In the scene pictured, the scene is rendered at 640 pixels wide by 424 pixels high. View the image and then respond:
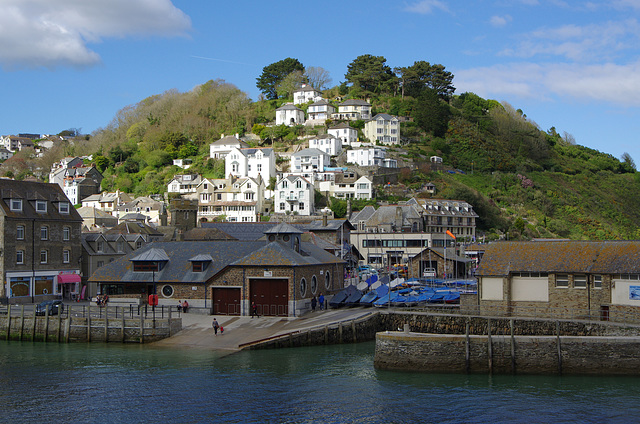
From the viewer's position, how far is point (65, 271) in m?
51.0

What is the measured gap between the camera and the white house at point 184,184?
111562 mm

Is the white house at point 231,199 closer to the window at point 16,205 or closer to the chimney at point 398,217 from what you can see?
the chimney at point 398,217

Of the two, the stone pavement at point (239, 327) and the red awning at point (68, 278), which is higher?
the red awning at point (68, 278)

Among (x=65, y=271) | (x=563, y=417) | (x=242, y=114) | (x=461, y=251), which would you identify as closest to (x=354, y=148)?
(x=242, y=114)

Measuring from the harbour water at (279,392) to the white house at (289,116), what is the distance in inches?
3909

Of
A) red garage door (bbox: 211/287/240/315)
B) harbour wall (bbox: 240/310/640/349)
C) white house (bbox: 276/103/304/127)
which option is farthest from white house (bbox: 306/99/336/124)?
harbour wall (bbox: 240/310/640/349)

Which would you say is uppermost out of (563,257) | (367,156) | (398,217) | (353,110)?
(353,110)

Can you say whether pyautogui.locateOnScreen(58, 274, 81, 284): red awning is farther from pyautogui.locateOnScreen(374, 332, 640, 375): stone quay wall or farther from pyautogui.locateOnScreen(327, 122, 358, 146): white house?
pyautogui.locateOnScreen(327, 122, 358, 146): white house

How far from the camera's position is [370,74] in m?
144

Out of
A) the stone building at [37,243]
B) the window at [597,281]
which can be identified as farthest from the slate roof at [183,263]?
the window at [597,281]

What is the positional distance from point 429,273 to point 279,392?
40.8m

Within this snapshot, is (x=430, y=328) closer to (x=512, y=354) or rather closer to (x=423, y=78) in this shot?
(x=512, y=354)

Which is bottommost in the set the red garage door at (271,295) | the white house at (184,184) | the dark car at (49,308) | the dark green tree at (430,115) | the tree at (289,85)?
the dark car at (49,308)

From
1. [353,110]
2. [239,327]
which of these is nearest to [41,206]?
[239,327]
